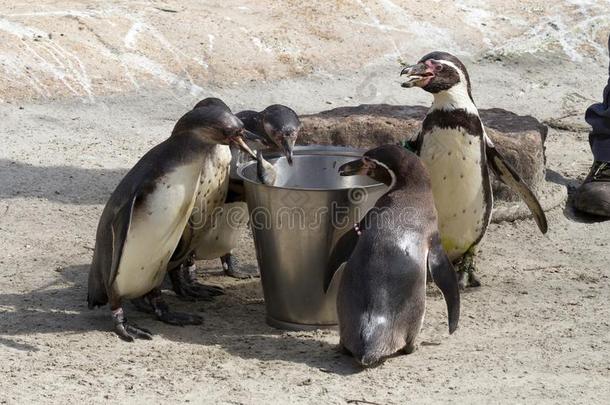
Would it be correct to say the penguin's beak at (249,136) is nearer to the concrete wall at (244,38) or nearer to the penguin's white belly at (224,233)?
the penguin's white belly at (224,233)

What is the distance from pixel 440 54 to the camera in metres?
5.04

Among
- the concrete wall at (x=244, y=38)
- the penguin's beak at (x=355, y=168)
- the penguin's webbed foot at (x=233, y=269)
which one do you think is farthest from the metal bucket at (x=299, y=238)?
the concrete wall at (x=244, y=38)

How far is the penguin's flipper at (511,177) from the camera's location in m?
5.19

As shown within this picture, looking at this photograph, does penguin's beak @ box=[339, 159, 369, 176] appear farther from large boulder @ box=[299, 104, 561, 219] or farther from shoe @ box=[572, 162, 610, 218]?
shoe @ box=[572, 162, 610, 218]

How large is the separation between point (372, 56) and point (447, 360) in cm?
560

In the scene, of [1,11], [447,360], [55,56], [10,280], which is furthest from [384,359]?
[1,11]

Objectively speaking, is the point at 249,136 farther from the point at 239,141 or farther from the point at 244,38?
the point at 244,38

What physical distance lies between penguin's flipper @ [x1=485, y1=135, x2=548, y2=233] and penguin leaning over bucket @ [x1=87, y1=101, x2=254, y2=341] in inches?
52.7

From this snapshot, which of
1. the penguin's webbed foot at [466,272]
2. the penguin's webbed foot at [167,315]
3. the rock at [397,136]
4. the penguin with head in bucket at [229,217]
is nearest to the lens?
the penguin's webbed foot at [167,315]

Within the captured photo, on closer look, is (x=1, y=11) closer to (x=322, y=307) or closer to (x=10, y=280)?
(x=10, y=280)

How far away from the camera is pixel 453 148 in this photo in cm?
498

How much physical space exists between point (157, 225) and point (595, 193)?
10.4 ft

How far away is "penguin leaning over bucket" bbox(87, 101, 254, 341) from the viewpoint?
4.49m

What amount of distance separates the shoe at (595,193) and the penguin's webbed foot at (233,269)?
223 centimetres
